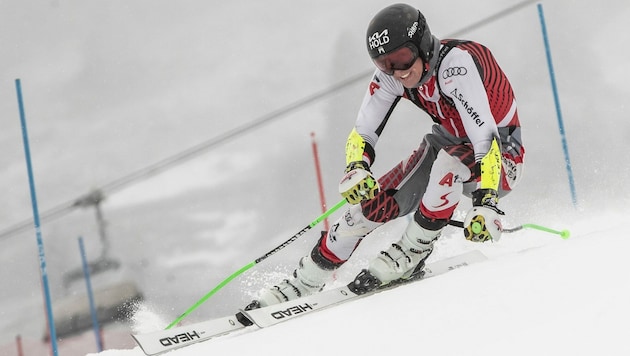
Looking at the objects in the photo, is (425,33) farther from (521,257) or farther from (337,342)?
(337,342)

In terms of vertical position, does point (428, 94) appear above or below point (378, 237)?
below

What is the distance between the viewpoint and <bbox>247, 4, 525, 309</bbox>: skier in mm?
2844

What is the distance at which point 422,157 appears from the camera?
10.9 ft

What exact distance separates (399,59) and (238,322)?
1.40m

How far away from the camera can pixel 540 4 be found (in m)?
5.43

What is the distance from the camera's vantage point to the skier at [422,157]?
112 inches

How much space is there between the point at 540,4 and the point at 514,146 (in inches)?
107

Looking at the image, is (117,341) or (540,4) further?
(117,341)

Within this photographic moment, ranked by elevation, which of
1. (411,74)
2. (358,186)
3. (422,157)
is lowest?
(358,186)

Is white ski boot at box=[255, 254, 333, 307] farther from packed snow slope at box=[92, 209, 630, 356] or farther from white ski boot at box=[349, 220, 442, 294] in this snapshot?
packed snow slope at box=[92, 209, 630, 356]

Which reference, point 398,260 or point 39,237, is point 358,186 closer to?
point 398,260

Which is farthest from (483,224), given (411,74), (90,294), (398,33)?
(90,294)

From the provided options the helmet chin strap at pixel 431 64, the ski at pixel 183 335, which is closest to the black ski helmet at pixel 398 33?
the helmet chin strap at pixel 431 64

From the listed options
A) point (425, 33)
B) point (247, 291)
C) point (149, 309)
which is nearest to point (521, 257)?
point (425, 33)
